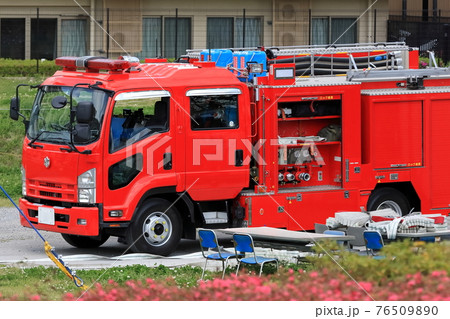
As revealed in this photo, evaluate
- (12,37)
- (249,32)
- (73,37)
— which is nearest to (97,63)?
(73,37)

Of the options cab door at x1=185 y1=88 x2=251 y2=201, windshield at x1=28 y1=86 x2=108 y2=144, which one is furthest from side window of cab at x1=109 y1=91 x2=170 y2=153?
cab door at x1=185 y1=88 x2=251 y2=201

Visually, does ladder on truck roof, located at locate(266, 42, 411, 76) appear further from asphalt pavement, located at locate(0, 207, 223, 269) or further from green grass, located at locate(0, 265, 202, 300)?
green grass, located at locate(0, 265, 202, 300)

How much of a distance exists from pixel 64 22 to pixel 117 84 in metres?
20.1

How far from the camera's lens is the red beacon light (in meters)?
15.7

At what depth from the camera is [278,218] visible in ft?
54.6

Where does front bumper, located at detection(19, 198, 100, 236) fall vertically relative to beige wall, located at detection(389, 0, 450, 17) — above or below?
below

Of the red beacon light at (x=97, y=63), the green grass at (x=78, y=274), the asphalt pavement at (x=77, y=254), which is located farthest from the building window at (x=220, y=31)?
the green grass at (x=78, y=274)

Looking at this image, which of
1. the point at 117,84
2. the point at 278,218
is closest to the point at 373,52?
the point at 278,218

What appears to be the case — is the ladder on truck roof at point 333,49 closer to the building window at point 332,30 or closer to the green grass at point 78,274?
the green grass at point 78,274

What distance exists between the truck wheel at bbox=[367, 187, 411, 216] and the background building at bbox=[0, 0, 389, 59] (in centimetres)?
1686

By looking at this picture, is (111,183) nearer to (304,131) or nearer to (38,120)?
(38,120)

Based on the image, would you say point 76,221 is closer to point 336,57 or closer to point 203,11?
point 336,57

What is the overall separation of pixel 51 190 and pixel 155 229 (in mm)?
1649

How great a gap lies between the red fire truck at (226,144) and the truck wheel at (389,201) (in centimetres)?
2
